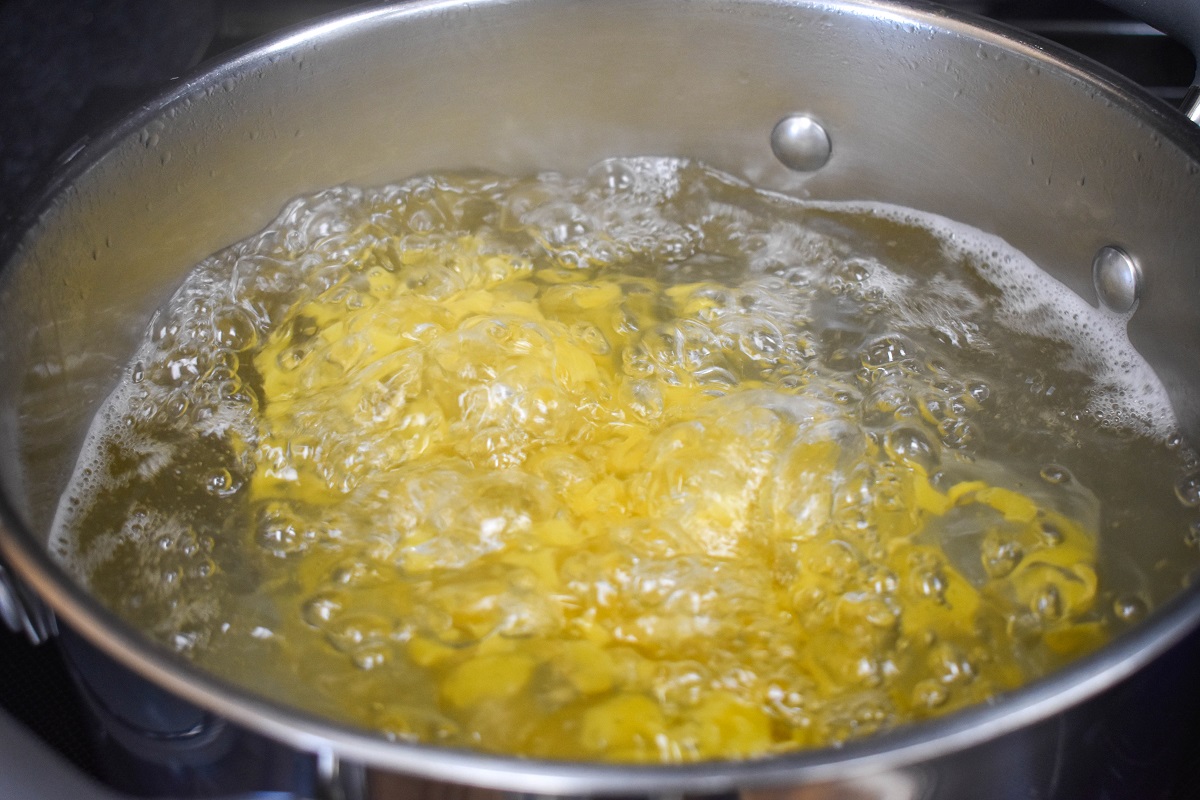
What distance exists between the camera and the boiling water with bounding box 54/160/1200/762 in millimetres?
665

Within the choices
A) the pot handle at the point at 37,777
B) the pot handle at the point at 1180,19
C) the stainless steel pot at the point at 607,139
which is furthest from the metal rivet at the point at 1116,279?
the pot handle at the point at 37,777

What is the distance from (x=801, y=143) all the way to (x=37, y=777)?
0.82 metres

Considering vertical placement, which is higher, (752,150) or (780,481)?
(752,150)

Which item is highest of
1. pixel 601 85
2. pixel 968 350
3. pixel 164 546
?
pixel 601 85

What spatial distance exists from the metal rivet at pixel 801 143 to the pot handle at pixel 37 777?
768mm

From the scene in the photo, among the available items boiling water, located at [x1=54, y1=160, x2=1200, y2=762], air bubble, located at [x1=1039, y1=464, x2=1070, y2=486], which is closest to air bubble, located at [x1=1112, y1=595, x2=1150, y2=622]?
boiling water, located at [x1=54, y1=160, x2=1200, y2=762]

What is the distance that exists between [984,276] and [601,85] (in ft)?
1.30

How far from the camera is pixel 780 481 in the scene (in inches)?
31.6

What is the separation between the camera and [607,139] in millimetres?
1054

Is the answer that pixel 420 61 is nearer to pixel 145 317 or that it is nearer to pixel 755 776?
pixel 145 317

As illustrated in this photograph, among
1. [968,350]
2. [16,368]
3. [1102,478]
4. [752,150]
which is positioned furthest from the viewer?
[752,150]

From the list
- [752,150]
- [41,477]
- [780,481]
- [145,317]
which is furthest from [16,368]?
[752,150]

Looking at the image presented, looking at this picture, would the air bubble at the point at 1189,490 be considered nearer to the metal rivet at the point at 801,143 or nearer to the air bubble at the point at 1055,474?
the air bubble at the point at 1055,474

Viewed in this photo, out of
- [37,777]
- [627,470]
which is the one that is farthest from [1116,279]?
[37,777]
